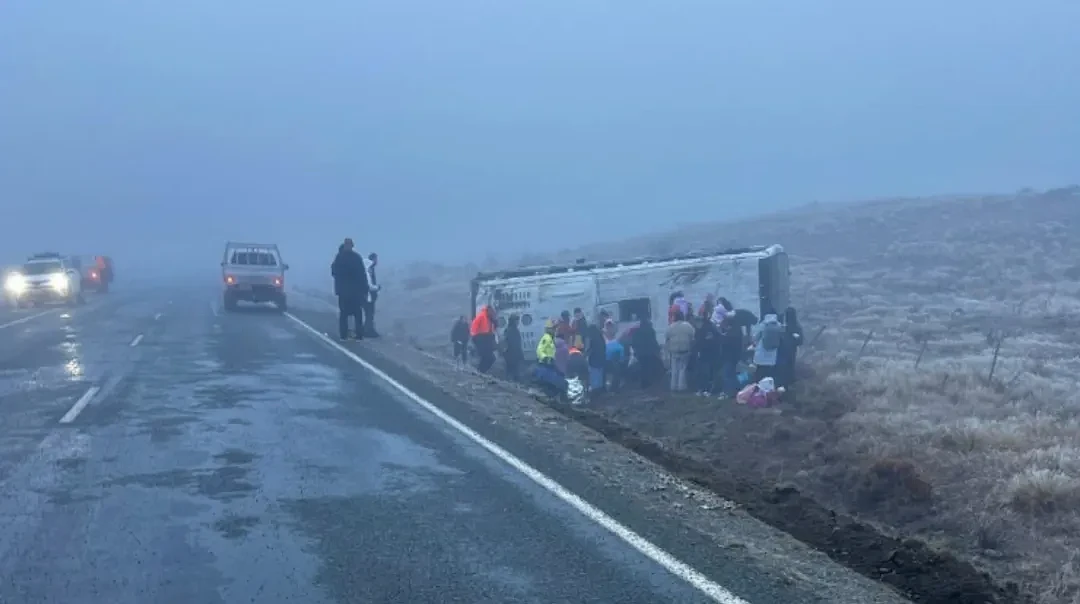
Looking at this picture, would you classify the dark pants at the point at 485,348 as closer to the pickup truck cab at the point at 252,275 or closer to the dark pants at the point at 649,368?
the dark pants at the point at 649,368

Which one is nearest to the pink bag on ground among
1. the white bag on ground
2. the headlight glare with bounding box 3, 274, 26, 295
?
the white bag on ground

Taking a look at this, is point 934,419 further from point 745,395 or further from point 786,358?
point 786,358

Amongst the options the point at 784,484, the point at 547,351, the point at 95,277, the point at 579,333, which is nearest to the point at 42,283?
the point at 95,277

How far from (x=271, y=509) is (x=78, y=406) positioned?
609 centimetres

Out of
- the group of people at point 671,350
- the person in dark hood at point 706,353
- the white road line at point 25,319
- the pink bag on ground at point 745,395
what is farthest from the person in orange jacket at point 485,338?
the white road line at point 25,319

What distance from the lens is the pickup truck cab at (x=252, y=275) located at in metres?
34.1

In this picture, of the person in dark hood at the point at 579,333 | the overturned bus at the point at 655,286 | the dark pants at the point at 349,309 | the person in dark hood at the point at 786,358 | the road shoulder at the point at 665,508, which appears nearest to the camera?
the road shoulder at the point at 665,508

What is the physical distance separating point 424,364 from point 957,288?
2769cm

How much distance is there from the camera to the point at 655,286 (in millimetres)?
22797

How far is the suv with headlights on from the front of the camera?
3916 centimetres

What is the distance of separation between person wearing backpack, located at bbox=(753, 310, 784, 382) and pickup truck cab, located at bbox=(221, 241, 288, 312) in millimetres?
20121

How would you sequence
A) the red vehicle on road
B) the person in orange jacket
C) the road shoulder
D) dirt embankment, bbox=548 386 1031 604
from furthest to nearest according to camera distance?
the red vehicle on road → the person in orange jacket → dirt embankment, bbox=548 386 1031 604 → the road shoulder

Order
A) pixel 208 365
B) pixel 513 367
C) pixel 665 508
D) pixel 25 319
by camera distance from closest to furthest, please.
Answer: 1. pixel 665 508
2. pixel 208 365
3. pixel 513 367
4. pixel 25 319

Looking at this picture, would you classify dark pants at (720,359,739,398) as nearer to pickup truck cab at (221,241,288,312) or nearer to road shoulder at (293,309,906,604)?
road shoulder at (293,309,906,604)
